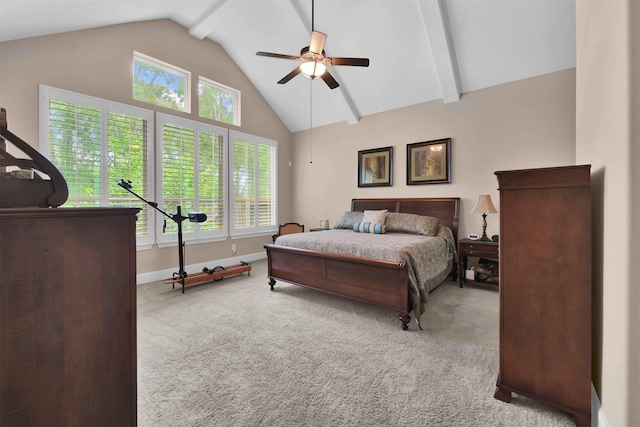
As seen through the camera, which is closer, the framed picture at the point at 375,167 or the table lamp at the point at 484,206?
the table lamp at the point at 484,206

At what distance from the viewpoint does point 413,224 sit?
406 centimetres

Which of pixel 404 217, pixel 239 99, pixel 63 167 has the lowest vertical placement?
pixel 404 217

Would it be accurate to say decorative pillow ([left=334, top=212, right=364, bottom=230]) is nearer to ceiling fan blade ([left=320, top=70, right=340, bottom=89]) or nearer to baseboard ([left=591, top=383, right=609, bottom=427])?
ceiling fan blade ([left=320, top=70, right=340, bottom=89])

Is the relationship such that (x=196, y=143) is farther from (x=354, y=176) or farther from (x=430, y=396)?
(x=430, y=396)

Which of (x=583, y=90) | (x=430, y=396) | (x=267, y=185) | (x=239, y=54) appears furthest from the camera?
(x=267, y=185)

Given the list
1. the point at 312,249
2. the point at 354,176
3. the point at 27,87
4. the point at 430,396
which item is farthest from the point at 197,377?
the point at 354,176

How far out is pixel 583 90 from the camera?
5.91ft

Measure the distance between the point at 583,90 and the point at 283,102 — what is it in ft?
16.5

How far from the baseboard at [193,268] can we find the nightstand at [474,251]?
3909 mm

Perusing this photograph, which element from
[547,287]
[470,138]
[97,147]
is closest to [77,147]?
[97,147]

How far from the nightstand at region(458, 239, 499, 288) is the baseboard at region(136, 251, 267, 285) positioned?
3.91m

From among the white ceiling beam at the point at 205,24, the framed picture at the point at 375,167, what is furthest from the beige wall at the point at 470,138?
the white ceiling beam at the point at 205,24

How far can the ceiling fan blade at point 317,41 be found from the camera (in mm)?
2559

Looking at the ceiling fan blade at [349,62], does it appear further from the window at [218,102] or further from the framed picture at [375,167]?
the window at [218,102]
